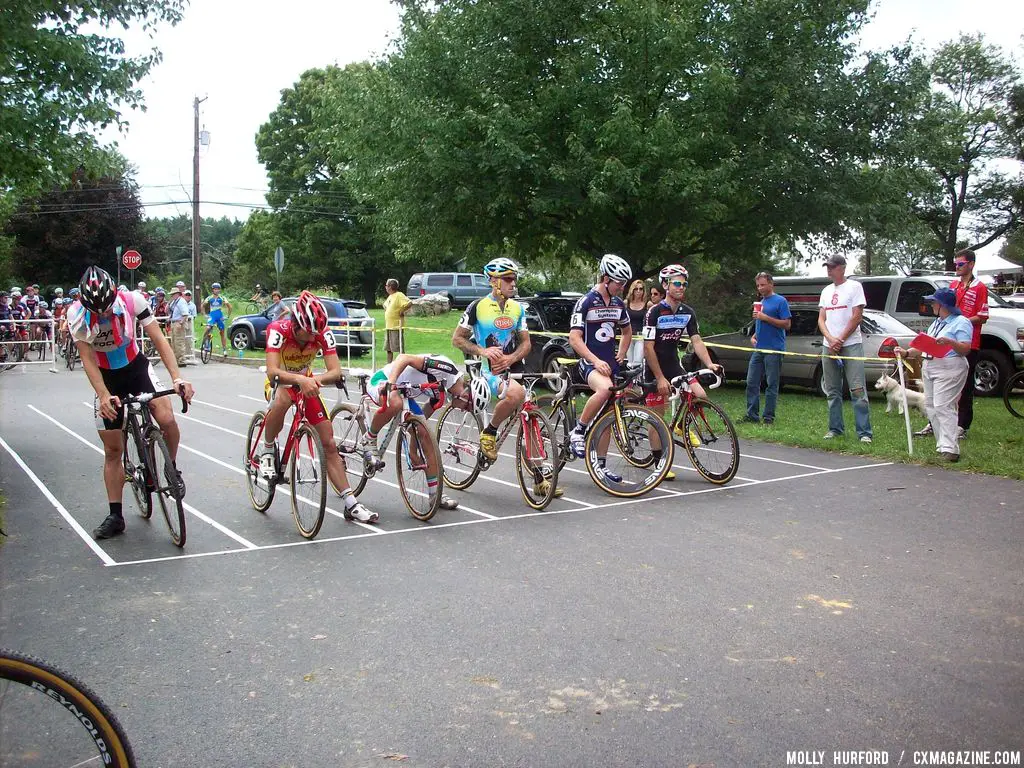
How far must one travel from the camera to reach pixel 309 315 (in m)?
7.33

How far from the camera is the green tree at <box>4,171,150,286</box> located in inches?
2030

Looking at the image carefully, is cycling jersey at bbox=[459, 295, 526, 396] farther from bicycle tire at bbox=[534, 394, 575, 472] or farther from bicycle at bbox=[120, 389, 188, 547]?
bicycle at bbox=[120, 389, 188, 547]

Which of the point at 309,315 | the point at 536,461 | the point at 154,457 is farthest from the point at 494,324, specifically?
the point at 154,457

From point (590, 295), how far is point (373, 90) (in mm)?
10868

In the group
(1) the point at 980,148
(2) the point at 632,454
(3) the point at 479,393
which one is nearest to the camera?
(3) the point at 479,393

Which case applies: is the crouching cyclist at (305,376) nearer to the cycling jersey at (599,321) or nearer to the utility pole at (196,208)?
the cycling jersey at (599,321)

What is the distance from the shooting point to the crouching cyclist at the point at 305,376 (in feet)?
23.8

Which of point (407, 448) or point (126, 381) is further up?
point (126, 381)

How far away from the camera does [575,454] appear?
878 centimetres

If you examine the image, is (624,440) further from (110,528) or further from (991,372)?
(991,372)

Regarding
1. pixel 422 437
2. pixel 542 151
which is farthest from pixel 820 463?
pixel 542 151

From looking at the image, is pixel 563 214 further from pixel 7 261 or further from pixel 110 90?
pixel 7 261

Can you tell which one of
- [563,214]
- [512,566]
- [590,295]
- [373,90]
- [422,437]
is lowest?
[512,566]

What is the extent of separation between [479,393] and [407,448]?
894 mm
